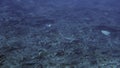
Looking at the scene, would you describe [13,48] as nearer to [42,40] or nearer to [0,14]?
[42,40]

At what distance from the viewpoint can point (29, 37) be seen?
654cm

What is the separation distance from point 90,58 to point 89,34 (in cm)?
198

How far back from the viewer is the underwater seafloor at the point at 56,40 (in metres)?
5.13

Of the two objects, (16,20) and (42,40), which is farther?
→ (16,20)

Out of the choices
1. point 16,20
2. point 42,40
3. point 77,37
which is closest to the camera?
point 42,40

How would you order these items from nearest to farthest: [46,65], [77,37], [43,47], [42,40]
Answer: [46,65] < [43,47] < [42,40] < [77,37]

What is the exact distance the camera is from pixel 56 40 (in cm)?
646

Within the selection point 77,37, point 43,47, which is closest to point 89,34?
point 77,37

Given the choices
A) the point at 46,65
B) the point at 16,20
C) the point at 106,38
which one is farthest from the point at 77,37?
the point at 16,20

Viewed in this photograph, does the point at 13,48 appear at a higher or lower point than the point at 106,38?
higher

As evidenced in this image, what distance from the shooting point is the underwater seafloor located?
16.8 ft

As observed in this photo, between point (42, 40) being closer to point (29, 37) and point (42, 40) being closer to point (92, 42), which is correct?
point (29, 37)

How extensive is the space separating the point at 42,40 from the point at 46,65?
1.61 meters

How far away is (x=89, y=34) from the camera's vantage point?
7.27m
